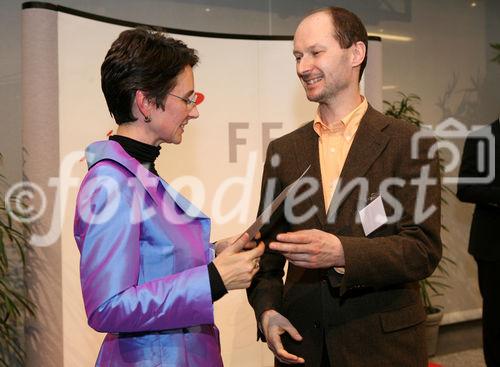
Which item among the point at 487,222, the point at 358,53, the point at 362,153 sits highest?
the point at 358,53

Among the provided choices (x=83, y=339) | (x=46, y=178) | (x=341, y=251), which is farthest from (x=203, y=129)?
(x=341, y=251)

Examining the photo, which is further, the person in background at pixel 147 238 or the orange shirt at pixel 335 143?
the orange shirt at pixel 335 143

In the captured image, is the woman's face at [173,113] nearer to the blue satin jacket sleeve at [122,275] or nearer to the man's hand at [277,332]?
the blue satin jacket sleeve at [122,275]

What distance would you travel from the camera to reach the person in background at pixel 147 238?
1.30m

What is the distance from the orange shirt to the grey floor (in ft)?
10.7

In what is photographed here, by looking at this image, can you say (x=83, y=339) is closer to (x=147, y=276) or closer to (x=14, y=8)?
(x=147, y=276)

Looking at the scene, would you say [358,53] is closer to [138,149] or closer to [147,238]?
[138,149]

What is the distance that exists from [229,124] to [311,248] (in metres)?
2.01

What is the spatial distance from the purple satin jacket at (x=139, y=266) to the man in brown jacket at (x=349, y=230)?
0.28 m

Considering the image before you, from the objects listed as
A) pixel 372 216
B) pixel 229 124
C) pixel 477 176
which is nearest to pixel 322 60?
pixel 372 216

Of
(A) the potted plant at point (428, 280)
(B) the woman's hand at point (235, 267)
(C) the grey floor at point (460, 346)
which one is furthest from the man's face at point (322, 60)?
(C) the grey floor at point (460, 346)

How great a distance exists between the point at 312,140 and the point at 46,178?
148 cm

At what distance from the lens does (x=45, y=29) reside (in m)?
2.69

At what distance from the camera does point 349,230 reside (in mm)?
1675
